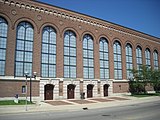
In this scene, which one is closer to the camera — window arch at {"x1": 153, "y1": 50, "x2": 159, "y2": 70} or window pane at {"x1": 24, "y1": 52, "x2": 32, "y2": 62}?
window pane at {"x1": 24, "y1": 52, "x2": 32, "y2": 62}

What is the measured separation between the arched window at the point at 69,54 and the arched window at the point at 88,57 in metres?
2.45

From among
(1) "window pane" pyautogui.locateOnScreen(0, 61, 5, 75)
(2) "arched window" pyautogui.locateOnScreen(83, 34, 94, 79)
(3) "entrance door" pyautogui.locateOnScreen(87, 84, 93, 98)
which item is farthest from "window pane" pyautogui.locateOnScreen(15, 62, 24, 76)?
(3) "entrance door" pyautogui.locateOnScreen(87, 84, 93, 98)

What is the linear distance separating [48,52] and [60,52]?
2257mm

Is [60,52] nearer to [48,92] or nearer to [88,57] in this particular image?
[88,57]

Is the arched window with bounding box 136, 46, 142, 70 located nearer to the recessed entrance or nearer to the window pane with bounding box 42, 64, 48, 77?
the recessed entrance

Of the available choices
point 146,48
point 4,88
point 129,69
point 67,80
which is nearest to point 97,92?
point 67,80

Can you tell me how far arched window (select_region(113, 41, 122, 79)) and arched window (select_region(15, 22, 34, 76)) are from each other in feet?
A: 64.6

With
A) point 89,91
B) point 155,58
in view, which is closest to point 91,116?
point 89,91

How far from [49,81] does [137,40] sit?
27.2 meters

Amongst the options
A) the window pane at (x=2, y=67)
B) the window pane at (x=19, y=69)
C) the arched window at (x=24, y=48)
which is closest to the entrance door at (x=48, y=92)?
the arched window at (x=24, y=48)

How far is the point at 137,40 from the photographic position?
4881cm

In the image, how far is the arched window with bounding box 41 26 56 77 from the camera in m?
33.0

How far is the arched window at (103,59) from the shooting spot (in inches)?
1586

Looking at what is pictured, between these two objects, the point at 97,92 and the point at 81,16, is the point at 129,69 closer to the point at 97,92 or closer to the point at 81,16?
the point at 97,92
